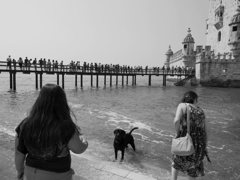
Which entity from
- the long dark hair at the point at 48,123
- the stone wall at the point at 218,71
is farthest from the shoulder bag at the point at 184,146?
the stone wall at the point at 218,71

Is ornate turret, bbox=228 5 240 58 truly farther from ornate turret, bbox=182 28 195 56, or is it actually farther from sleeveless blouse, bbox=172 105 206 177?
sleeveless blouse, bbox=172 105 206 177

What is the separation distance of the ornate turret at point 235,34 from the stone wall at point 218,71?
118cm

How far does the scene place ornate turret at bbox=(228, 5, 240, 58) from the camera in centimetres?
3169

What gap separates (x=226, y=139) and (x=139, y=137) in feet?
11.3

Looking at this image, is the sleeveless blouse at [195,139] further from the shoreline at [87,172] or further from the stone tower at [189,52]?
the stone tower at [189,52]

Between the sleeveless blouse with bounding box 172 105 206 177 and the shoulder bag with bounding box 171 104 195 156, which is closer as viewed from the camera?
the shoulder bag with bounding box 171 104 195 156

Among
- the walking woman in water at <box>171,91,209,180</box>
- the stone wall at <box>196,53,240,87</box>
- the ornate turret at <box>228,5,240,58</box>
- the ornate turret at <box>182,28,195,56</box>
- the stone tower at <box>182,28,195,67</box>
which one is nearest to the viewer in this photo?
the walking woman in water at <box>171,91,209,180</box>

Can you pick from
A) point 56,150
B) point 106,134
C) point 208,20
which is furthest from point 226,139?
point 208,20

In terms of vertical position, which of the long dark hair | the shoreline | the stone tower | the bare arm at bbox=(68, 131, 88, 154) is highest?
the stone tower

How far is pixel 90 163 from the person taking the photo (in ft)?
12.1

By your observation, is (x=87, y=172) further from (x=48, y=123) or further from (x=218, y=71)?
(x=218, y=71)

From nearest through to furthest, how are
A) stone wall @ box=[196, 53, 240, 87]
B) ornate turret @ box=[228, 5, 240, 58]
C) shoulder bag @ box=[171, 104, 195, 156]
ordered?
shoulder bag @ box=[171, 104, 195, 156] → ornate turret @ box=[228, 5, 240, 58] → stone wall @ box=[196, 53, 240, 87]

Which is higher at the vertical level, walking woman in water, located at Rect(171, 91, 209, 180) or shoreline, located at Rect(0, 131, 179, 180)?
walking woman in water, located at Rect(171, 91, 209, 180)

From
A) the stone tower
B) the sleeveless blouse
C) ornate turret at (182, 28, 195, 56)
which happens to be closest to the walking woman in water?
the sleeveless blouse
